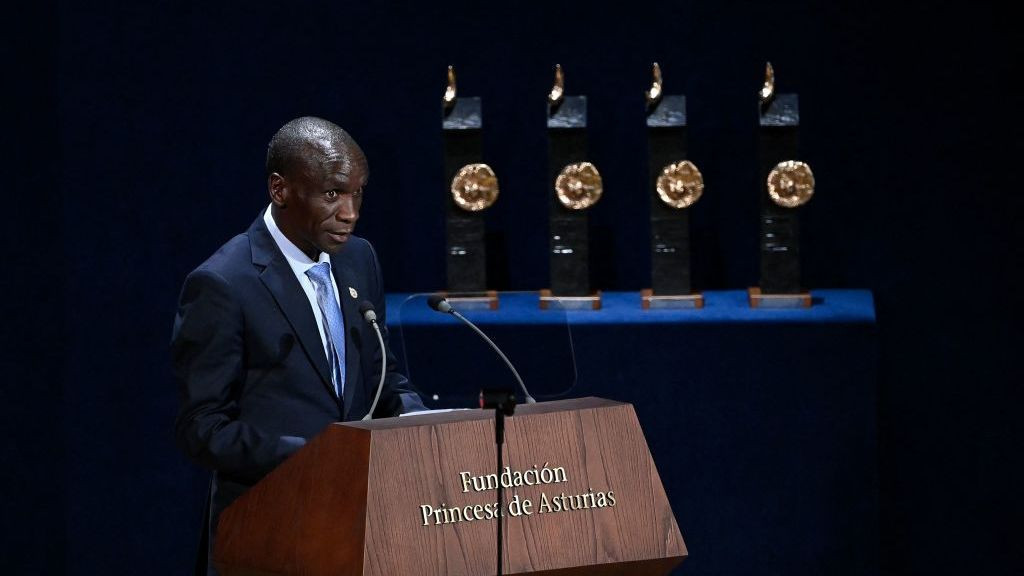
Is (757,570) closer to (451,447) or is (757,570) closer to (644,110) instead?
(644,110)

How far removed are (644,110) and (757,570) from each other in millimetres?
1634

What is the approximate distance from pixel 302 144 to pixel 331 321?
39 cm

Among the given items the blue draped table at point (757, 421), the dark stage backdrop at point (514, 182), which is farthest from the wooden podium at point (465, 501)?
the dark stage backdrop at point (514, 182)

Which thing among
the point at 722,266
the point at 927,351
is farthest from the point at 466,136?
the point at 927,351

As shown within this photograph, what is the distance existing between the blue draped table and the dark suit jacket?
51.8 inches

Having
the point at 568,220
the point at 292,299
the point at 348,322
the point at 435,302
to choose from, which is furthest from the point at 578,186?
the point at 435,302

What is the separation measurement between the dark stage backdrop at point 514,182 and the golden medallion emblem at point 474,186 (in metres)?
0.40

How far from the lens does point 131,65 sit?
5059 mm

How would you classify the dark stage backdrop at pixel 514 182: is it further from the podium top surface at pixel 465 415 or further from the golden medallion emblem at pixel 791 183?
the podium top surface at pixel 465 415

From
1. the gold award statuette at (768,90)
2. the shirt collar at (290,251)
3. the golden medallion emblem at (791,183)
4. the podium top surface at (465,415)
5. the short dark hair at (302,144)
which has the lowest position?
the podium top surface at (465,415)

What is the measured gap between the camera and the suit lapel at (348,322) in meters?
3.12

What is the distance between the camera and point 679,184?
4715 millimetres

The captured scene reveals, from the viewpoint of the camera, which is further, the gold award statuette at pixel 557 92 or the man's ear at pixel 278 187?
the gold award statuette at pixel 557 92

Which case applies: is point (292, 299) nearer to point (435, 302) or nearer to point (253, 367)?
point (253, 367)
